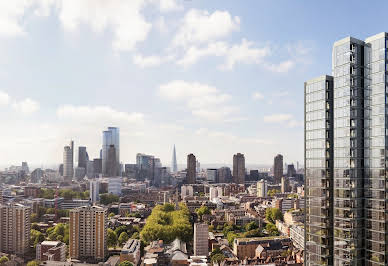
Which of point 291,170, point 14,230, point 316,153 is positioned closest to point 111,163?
point 291,170

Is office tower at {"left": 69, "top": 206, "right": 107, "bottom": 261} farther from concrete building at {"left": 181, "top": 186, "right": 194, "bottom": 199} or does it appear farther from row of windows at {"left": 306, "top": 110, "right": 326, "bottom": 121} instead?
concrete building at {"left": 181, "top": 186, "right": 194, "bottom": 199}

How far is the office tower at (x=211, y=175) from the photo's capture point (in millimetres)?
Answer: 38531

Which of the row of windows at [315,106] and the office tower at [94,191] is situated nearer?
the row of windows at [315,106]

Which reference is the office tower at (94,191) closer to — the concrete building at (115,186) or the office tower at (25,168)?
the concrete building at (115,186)

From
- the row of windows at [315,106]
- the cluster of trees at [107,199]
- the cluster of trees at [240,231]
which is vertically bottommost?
the cluster of trees at [240,231]

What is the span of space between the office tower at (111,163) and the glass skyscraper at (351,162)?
30.9 metres

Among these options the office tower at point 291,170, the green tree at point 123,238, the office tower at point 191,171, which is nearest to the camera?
the green tree at point 123,238

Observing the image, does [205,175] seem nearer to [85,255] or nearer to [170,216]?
[170,216]

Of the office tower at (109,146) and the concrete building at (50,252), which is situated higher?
the office tower at (109,146)

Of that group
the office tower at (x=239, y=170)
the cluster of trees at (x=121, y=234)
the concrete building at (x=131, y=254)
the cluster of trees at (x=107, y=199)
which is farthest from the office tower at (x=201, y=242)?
the office tower at (x=239, y=170)

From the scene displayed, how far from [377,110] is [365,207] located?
1.23 meters

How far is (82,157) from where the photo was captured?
2967 centimetres

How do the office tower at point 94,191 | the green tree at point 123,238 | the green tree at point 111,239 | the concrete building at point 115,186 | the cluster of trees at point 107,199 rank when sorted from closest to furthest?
1. the green tree at point 111,239
2. the green tree at point 123,238
3. the cluster of trees at point 107,199
4. the office tower at point 94,191
5. the concrete building at point 115,186

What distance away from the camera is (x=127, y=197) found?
25188mm
